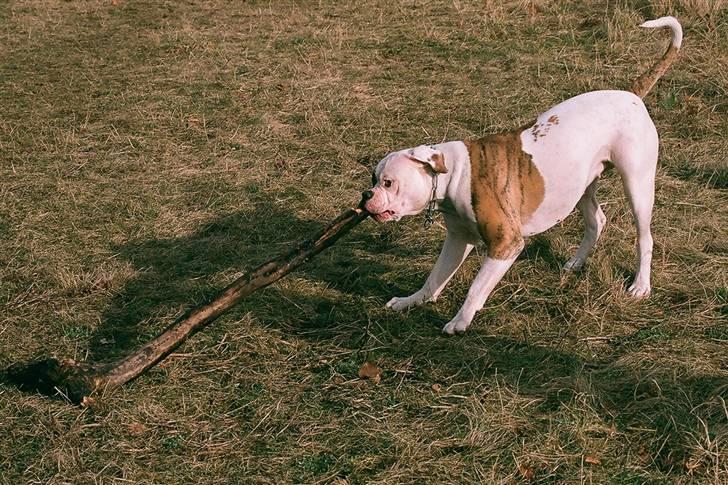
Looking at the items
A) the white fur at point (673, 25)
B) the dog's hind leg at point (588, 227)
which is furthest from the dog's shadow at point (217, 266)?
the white fur at point (673, 25)

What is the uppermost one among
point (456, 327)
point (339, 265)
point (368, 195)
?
point (368, 195)

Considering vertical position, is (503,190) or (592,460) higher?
(503,190)

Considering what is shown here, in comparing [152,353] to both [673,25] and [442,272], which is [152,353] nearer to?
[442,272]

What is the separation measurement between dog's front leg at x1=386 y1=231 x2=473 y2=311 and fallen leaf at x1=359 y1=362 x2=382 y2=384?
726mm

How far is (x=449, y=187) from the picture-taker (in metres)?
5.47

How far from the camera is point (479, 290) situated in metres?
5.61

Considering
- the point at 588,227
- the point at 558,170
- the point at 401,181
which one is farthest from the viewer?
the point at 588,227

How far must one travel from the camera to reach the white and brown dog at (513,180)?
17.7 feet

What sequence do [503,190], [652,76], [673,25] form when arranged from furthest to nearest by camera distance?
[652,76] → [673,25] → [503,190]

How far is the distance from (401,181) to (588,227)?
178 centimetres

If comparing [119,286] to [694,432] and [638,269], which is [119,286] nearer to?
[638,269]

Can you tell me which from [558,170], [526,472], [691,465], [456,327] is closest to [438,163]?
[558,170]

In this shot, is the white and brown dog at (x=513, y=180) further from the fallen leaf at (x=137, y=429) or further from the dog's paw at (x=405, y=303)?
the fallen leaf at (x=137, y=429)

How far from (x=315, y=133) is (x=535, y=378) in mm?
4460
